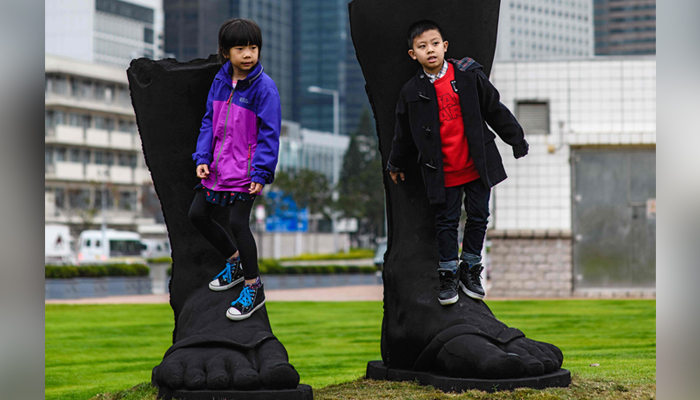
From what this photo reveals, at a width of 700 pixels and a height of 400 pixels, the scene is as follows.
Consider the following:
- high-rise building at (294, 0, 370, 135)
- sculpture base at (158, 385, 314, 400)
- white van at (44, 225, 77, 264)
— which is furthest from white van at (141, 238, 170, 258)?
high-rise building at (294, 0, 370, 135)

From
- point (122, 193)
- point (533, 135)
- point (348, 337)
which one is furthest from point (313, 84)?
point (348, 337)

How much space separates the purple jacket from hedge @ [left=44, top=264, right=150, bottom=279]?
15.5m

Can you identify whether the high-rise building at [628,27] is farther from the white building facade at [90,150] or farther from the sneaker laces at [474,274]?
the sneaker laces at [474,274]

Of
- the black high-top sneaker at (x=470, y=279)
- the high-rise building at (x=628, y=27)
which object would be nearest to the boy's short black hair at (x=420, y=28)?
the black high-top sneaker at (x=470, y=279)

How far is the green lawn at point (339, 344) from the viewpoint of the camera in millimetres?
3451

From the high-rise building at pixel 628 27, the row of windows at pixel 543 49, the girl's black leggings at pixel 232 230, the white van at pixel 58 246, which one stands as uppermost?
the high-rise building at pixel 628 27

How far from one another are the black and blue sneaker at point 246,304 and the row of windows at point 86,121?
45.9 m

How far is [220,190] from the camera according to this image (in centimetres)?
344

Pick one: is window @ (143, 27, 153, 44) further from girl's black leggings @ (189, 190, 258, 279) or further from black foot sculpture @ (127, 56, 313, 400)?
girl's black leggings @ (189, 190, 258, 279)

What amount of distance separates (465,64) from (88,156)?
1900 inches

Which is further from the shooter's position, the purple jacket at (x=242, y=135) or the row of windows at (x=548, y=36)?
the row of windows at (x=548, y=36)

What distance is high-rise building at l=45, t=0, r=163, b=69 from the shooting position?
64.5 meters

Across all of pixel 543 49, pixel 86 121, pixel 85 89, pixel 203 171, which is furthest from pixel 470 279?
pixel 86 121

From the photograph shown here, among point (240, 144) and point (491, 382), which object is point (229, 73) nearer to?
point (240, 144)
